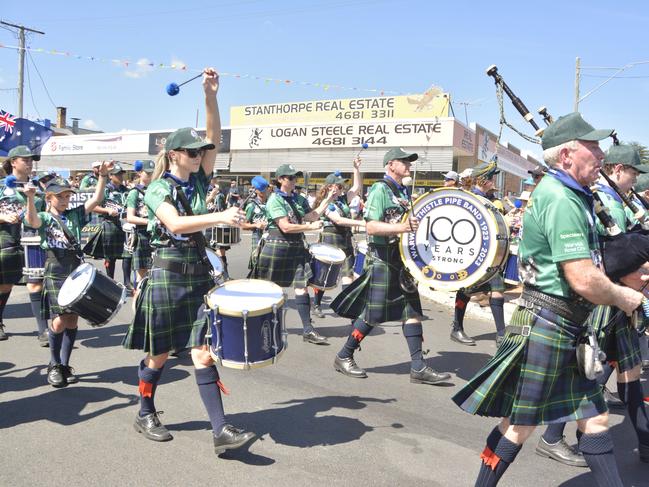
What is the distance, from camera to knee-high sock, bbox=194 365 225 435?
10.5 ft

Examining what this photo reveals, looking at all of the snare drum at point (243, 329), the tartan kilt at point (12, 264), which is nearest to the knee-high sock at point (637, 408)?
the snare drum at point (243, 329)

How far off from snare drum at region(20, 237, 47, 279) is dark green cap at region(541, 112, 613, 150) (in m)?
4.73

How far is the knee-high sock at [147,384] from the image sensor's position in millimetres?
3439

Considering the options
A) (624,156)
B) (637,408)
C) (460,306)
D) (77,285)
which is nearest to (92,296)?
(77,285)

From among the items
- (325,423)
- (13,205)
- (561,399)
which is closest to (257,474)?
(325,423)

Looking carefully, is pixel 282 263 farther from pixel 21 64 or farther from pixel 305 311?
pixel 21 64

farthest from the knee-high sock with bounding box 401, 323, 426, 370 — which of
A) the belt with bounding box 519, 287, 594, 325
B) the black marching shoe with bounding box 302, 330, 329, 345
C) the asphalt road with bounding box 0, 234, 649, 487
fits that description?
the belt with bounding box 519, 287, 594, 325

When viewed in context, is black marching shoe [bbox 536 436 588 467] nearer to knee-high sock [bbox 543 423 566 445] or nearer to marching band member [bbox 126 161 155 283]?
knee-high sock [bbox 543 423 566 445]

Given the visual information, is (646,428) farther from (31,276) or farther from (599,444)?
(31,276)

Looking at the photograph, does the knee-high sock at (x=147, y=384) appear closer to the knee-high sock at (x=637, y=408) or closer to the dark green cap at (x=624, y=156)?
the knee-high sock at (x=637, y=408)

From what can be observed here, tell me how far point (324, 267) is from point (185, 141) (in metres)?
3.18

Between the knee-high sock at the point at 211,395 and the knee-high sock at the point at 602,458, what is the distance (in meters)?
1.94

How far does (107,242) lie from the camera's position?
8.21m

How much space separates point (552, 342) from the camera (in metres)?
2.44
